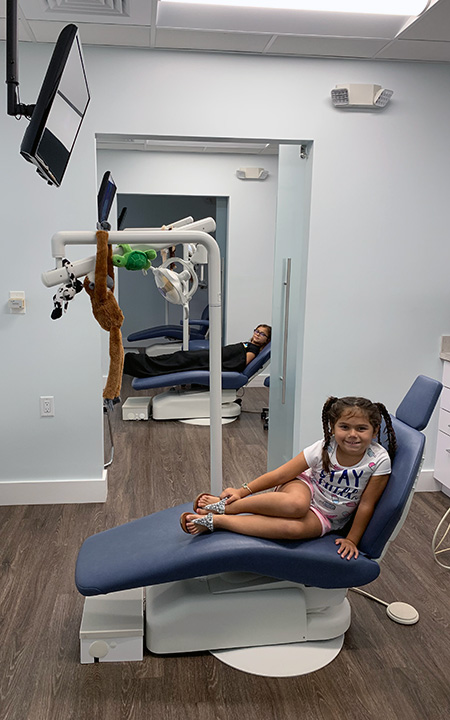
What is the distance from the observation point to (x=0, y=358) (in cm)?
309

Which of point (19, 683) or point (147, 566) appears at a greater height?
point (147, 566)

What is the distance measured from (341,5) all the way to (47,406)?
2.27m

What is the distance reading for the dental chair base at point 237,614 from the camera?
205cm

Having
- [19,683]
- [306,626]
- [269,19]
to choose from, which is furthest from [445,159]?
[19,683]

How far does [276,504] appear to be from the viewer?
2.08 meters

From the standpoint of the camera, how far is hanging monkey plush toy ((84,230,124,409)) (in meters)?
1.85

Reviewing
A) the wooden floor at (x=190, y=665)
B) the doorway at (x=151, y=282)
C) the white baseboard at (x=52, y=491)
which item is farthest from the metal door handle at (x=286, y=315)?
the doorway at (x=151, y=282)

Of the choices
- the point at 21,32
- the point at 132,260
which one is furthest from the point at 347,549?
the point at 21,32

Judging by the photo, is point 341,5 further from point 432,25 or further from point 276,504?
point 276,504

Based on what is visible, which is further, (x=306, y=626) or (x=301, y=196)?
(x=301, y=196)

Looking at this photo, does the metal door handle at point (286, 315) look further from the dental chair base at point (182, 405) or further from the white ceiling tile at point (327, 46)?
the dental chair base at point (182, 405)

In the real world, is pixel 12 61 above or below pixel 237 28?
below

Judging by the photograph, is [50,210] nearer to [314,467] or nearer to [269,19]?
[269,19]

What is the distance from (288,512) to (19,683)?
999mm
